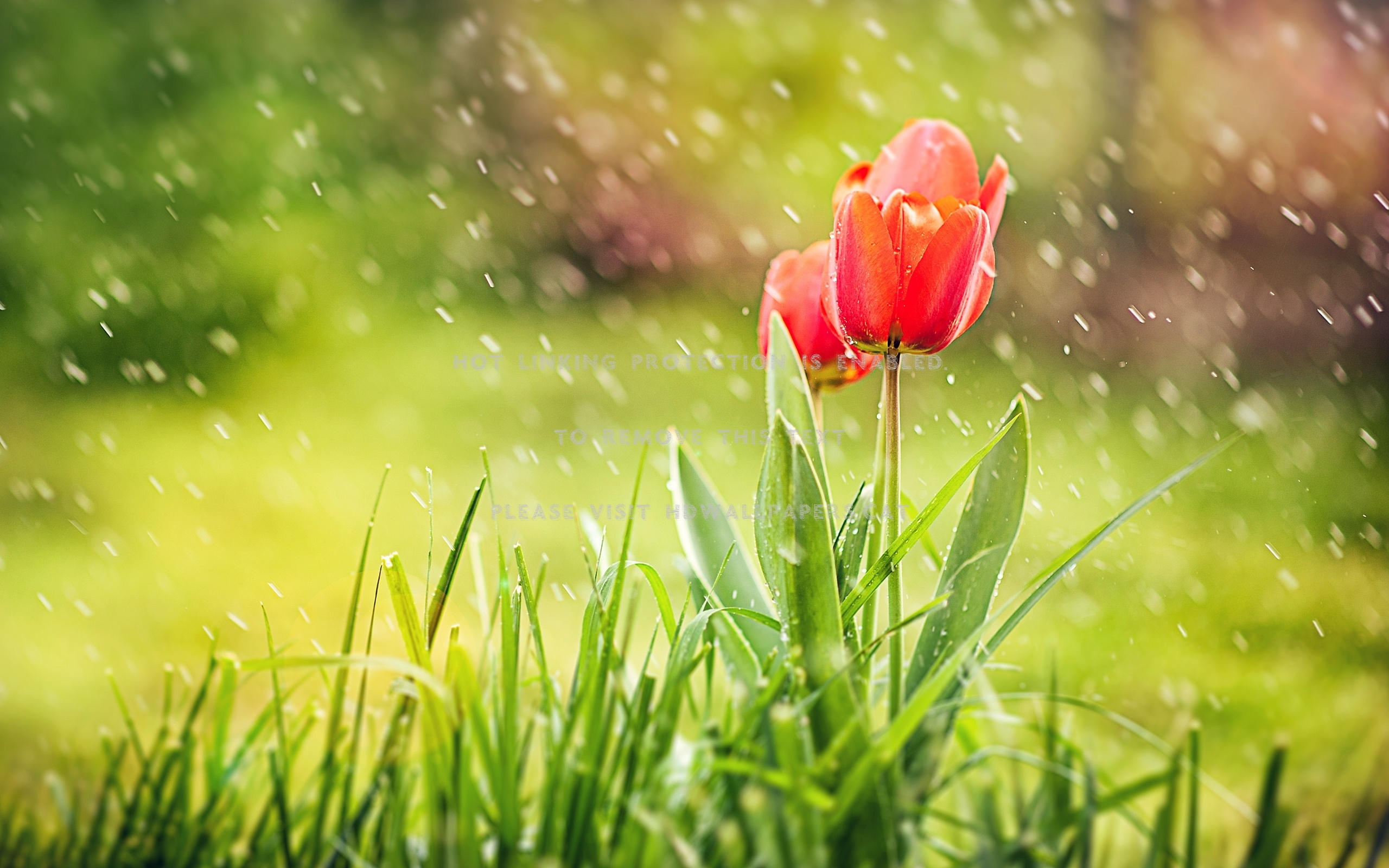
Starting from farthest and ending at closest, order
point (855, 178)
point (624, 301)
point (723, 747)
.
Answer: point (624, 301) < point (855, 178) < point (723, 747)

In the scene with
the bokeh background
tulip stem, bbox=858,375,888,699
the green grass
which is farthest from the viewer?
the bokeh background

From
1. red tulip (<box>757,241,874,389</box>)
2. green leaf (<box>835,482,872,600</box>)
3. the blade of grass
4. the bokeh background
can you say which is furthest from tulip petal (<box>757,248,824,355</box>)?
the bokeh background

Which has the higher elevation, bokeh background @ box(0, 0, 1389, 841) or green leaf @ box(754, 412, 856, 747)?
bokeh background @ box(0, 0, 1389, 841)

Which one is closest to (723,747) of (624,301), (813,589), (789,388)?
(813,589)

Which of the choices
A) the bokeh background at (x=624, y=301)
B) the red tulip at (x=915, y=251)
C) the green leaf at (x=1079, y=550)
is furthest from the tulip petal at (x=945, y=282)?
the bokeh background at (x=624, y=301)

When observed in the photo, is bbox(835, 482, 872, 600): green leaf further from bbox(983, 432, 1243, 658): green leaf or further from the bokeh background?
the bokeh background

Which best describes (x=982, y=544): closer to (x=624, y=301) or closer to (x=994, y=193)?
(x=994, y=193)
